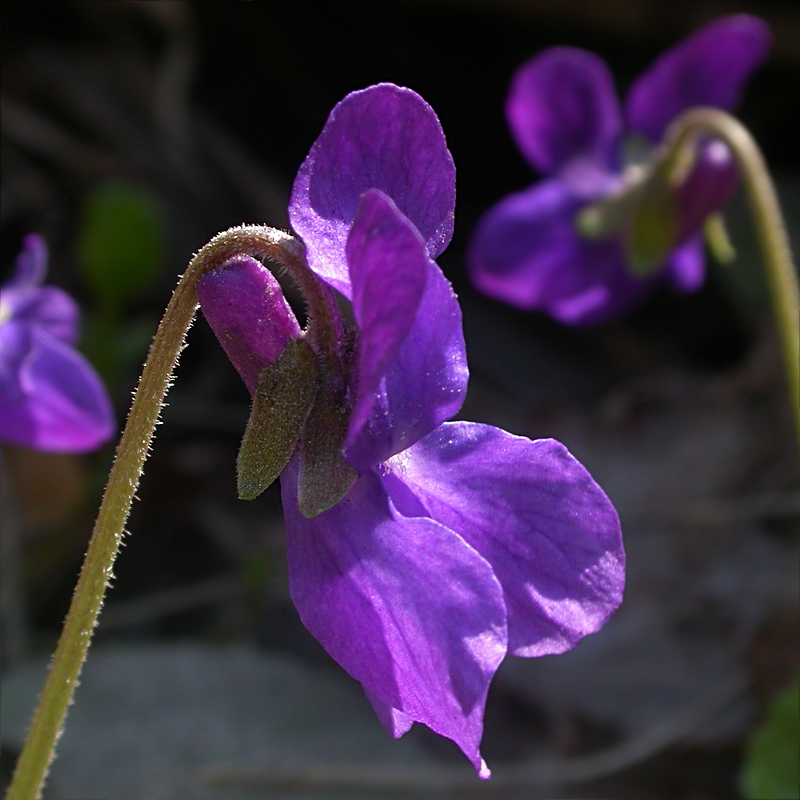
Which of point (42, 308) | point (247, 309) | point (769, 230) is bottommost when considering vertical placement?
point (769, 230)

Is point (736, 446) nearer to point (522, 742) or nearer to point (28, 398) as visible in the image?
point (522, 742)

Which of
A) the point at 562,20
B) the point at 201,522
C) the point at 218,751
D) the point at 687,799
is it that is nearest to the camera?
the point at 218,751

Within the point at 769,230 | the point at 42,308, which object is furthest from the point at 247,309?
the point at 769,230

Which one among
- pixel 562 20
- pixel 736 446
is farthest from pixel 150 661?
pixel 562 20

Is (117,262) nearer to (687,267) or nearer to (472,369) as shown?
(472,369)

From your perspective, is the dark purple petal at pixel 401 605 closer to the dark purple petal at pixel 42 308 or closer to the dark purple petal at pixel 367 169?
the dark purple petal at pixel 367 169

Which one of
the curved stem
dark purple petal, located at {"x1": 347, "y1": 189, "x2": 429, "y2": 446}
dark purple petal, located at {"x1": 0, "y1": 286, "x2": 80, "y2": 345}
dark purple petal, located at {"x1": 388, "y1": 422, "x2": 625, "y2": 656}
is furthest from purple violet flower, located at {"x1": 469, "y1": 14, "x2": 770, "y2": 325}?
dark purple petal, located at {"x1": 347, "y1": 189, "x2": 429, "y2": 446}

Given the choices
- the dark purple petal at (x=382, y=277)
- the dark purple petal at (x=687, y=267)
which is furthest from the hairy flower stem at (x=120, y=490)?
the dark purple petal at (x=687, y=267)
